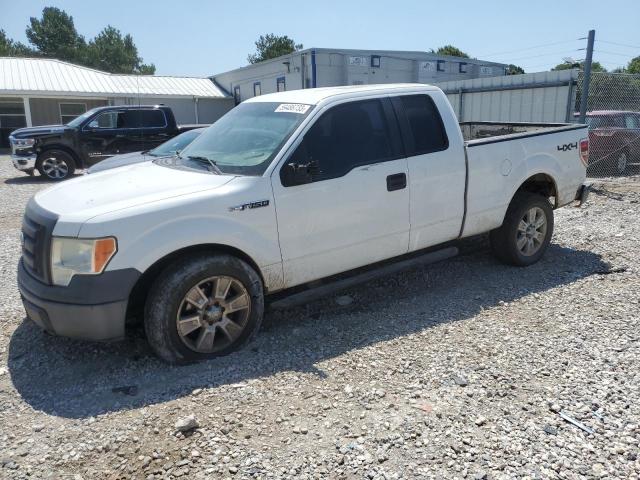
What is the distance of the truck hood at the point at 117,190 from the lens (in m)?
3.51

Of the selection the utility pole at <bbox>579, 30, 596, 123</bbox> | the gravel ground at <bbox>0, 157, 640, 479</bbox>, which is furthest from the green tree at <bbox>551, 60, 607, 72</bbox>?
the gravel ground at <bbox>0, 157, 640, 479</bbox>

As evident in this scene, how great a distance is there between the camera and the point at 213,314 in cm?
382

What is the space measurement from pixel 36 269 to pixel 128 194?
0.81 meters

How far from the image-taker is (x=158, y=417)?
318 cm

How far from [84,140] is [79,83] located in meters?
16.5

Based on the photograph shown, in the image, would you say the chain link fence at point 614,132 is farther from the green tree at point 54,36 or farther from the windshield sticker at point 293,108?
the green tree at point 54,36

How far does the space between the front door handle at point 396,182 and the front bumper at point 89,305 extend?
220 centimetres

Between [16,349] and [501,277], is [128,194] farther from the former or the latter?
[501,277]

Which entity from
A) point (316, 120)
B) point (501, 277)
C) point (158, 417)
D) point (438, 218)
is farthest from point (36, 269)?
point (501, 277)

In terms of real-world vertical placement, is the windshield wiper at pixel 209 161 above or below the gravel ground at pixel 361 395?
above

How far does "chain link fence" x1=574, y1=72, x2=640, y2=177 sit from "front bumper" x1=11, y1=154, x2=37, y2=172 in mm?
13509

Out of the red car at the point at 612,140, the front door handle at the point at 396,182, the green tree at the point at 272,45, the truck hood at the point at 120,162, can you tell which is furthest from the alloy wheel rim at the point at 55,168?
the green tree at the point at 272,45

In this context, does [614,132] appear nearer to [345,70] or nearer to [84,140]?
[84,140]

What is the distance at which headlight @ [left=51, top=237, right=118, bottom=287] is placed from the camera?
3.36m
